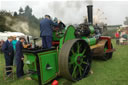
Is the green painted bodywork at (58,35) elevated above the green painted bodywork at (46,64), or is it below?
above

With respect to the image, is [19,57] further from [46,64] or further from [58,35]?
[58,35]

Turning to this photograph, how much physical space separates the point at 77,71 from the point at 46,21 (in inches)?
61.8

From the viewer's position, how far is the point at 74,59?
3121mm

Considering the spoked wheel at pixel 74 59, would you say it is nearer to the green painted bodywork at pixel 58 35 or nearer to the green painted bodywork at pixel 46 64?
the green painted bodywork at pixel 46 64

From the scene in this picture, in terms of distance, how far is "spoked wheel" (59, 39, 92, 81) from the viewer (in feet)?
9.09

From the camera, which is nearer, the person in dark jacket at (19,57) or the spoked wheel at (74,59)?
the spoked wheel at (74,59)

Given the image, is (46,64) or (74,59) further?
(74,59)

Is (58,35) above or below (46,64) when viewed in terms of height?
above

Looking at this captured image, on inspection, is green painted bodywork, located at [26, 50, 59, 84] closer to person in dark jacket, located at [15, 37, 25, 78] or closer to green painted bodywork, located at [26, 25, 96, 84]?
green painted bodywork, located at [26, 25, 96, 84]

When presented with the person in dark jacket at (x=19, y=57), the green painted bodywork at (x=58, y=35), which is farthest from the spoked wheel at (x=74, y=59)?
the person in dark jacket at (x=19, y=57)

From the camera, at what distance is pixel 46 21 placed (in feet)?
10.8

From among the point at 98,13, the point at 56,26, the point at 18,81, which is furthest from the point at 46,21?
the point at 98,13

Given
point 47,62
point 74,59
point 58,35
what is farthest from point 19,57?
point 74,59

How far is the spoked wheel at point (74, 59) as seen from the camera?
2.77 meters
